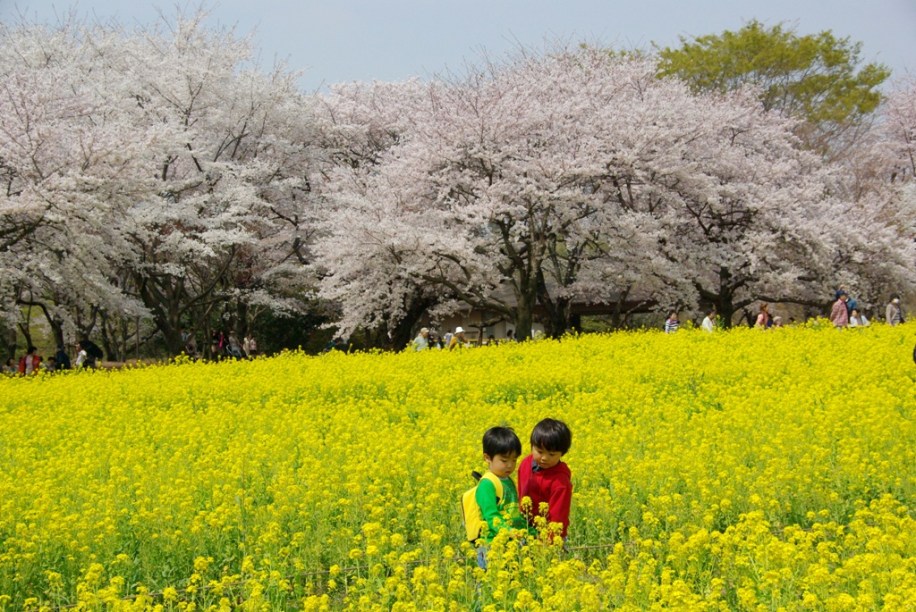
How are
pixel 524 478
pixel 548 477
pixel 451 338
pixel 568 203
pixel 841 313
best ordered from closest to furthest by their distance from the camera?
1. pixel 548 477
2. pixel 524 478
3. pixel 841 313
4. pixel 451 338
5. pixel 568 203

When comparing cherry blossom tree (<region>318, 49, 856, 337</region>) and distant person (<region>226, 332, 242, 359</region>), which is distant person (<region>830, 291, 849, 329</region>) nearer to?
cherry blossom tree (<region>318, 49, 856, 337</region>)

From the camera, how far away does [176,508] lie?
6.52 m

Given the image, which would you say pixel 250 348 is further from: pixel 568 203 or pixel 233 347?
pixel 568 203

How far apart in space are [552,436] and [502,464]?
29 centimetres

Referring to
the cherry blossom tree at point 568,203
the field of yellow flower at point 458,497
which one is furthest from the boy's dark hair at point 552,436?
the cherry blossom tree at point 568,203

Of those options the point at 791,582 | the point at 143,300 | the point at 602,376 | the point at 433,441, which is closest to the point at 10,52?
the point at 143,300

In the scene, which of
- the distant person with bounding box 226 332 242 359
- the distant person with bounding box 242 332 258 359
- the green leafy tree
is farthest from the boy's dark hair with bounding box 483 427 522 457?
the green leafy tree

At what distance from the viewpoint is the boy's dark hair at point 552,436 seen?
16.3ft

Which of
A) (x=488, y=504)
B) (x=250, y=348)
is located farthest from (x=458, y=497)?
(x=250, y=348)

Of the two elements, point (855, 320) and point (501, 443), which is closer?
point (501, 443)

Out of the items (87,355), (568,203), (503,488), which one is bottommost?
(503,488)

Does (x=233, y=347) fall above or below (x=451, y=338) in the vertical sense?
below

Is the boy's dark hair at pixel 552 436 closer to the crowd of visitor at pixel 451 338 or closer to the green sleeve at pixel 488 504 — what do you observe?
the green sleeve at pixel 488 504

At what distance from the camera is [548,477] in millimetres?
5176
